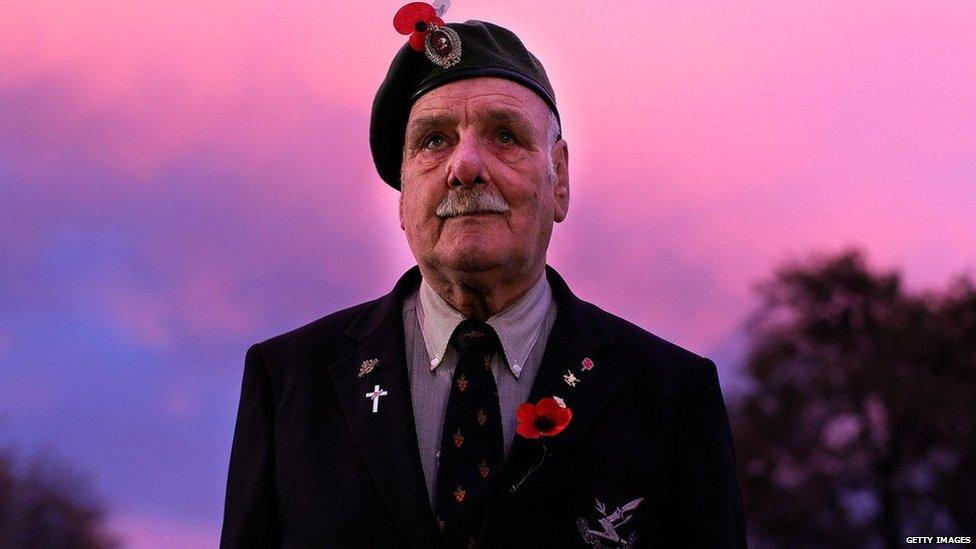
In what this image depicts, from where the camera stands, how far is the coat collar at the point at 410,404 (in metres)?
4.65

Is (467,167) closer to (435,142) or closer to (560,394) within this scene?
(435,142)

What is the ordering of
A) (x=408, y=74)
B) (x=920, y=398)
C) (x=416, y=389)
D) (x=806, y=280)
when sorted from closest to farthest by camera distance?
(x=416, y=389) < (x=408, y=74) < (x=920, y=398) < (x=806, y=280)

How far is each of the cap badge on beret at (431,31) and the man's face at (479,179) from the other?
0.55 feet

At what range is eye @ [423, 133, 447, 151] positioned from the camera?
5.10m

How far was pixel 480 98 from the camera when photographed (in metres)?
5.09

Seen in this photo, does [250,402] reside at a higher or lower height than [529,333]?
lower

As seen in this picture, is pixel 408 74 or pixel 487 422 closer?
pixel 487 422

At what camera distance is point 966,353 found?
20.7 metres

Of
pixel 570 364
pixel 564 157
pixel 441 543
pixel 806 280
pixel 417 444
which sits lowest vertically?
pixel 441 543

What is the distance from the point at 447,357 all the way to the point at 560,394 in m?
0.48

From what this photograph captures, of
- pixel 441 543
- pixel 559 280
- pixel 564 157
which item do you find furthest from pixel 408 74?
pixel 441 543

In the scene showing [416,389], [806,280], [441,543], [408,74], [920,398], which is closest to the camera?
[441,543]

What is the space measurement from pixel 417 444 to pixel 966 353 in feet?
58.6

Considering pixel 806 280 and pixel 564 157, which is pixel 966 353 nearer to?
pixel 806 280
